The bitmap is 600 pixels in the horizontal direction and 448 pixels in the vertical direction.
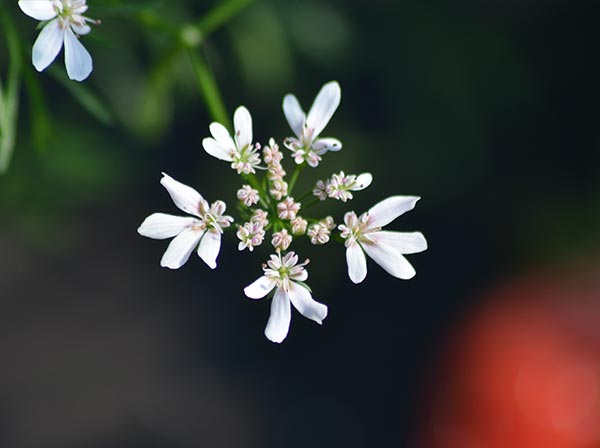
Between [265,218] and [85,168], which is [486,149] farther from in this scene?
[265,218]

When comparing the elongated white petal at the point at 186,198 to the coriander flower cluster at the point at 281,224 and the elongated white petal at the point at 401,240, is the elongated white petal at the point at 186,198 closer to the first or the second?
the coriander flower cluster at the point at 281,224

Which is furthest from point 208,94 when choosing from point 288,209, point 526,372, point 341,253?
point 526,372

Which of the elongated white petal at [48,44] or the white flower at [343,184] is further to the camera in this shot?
the white flower at [343,184]

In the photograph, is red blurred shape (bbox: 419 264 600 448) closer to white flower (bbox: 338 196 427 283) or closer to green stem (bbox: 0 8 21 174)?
white flower (bbox: 338 196 427 283)

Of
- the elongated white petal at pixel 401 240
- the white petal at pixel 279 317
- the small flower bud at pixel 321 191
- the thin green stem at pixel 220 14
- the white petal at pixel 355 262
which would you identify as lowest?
the white petal at pixel 279 317

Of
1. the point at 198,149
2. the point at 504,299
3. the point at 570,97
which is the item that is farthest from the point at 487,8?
the point at 198,149

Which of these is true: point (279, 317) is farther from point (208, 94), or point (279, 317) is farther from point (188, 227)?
point (208, 94)

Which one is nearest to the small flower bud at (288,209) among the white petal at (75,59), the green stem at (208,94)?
the green stem at (208,94)

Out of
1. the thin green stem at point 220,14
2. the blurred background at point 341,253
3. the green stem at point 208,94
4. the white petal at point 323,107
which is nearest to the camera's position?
the white petal at point 323,107
